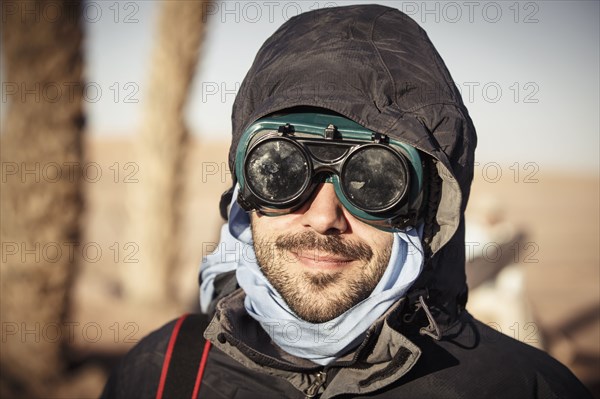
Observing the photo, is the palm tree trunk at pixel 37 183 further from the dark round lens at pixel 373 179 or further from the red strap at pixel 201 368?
the dark round lens at pixel 373 179

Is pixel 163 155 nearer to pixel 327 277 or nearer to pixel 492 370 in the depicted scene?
pixel 327 277

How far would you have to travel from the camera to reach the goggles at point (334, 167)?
2.04m

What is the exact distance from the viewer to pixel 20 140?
215 inches

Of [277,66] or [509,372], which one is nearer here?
[509,372]

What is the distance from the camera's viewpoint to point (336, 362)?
202 centimetres

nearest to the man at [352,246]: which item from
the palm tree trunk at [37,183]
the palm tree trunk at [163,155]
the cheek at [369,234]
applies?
the cheek at [369,234]

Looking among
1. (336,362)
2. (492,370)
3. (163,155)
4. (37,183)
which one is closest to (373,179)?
(336,362)

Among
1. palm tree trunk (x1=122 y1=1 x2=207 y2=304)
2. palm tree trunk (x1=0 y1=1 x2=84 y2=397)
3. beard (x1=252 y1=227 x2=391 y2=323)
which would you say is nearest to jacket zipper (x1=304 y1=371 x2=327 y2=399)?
beard (x1=252 y1=227 x2=391 y2=323)

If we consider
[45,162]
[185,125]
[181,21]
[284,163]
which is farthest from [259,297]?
[185,125]

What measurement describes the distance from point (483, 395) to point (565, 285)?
14.5 meters

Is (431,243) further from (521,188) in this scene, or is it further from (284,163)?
(521,188)

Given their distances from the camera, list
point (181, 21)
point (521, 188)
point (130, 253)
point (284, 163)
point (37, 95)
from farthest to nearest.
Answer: point (521, 188) → point (130, 253) → point (181, 21) → point (37, 95) → point (284, 163)

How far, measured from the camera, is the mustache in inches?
81.7

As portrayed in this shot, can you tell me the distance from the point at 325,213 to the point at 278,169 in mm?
238
